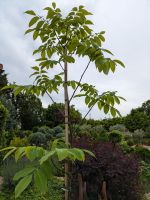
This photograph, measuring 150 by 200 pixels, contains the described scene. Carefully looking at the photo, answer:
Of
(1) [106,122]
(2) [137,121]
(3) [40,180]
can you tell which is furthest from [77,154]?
(2) [137,121]

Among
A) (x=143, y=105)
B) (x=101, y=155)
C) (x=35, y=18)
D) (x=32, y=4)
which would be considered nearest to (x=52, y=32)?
(x=35, y=18)

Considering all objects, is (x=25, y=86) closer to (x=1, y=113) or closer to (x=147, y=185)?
(x=1, y=113)

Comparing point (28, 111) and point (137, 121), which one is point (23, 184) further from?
point (137, 121)

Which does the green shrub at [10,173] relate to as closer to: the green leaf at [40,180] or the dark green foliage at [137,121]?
the green leaf at [40,180]

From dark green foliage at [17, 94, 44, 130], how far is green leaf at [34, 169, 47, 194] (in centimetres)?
1647

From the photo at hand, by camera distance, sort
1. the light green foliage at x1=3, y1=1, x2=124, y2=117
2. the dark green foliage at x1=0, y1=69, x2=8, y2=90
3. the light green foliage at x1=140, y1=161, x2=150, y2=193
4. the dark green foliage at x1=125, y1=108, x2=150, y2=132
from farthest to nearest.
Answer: the dark green foliage at x1=125, y1=108, x2=150, y2=132
the dark green foliage at x1=0, y1=69, x2=8, y2=90
the light green foliage at x1=140, y1=161, x2=150, y2=193
the light green foliage at x1=3, y1=1, x2=124, y2=117

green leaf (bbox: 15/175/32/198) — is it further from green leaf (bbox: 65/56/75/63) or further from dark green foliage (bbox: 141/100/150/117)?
dark green foliage (bbox: 141/100/150/117)

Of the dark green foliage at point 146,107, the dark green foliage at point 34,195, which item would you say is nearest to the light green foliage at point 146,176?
the dark green foliage at point 34,195

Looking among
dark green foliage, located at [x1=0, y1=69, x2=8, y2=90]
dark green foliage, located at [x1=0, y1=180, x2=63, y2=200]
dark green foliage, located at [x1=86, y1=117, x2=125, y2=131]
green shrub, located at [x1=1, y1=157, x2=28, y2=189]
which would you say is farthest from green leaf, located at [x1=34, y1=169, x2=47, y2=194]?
dark green foliage, located at [x1=86, y1=117, x2=125, y2=131]

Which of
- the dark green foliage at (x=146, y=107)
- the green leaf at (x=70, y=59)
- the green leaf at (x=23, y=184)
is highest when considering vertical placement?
the dark green foliage at (x=146, y=107)

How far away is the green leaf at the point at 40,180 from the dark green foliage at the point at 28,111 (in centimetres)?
1647

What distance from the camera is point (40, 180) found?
1918mm

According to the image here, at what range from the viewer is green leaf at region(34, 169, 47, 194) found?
189 centimetres

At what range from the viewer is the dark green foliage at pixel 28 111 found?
1842 cm
